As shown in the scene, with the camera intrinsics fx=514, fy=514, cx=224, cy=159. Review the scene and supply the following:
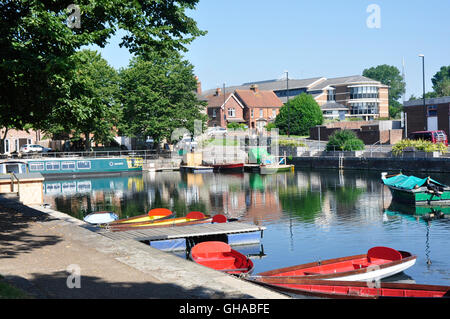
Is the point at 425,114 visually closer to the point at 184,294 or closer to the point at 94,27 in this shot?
the point at 94,27

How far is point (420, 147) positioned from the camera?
2194 inches

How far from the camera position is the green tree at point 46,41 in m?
15.0

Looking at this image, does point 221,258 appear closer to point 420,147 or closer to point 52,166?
point 420,147

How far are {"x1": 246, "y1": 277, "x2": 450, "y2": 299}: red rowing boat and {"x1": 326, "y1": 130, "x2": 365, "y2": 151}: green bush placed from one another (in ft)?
174

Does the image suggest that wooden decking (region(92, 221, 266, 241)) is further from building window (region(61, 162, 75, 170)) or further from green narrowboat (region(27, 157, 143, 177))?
building window (region(61, 162, 75, 170))

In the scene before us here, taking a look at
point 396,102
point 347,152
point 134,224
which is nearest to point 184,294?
point 134,224

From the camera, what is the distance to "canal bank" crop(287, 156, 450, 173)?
5261 centimetres

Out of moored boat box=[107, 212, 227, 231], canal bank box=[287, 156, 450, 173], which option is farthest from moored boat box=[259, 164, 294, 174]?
moored boat box=[107, 212, 227, 231]

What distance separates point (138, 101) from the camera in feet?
235

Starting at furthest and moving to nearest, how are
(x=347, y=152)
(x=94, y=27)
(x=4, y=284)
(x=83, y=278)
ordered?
1. (x=347, y=152)
2. (x=94, y=27)
3. (x=83, y=278)
4. (x=4, y=284)

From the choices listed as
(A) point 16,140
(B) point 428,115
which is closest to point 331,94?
(B) point 428,115

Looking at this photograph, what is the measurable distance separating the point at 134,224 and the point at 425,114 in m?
56.8

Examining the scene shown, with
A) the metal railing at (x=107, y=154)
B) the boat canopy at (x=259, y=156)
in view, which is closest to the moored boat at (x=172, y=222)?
the boat canopy at (x=259, y=156)

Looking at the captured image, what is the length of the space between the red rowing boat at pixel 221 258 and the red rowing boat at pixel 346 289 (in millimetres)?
2374
